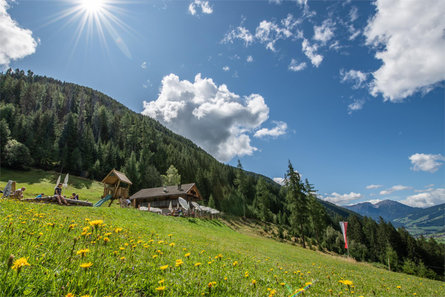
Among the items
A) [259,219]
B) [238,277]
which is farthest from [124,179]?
[259,219]

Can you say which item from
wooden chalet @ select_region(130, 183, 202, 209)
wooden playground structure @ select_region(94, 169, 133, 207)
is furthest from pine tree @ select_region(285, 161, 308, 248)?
wooden playground structure @ select_region(94, 169, 133, 207)

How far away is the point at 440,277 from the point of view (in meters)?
54.2

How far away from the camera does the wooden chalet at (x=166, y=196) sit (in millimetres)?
42125

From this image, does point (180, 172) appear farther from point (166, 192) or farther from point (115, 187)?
point (115, 187)

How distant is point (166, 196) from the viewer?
43719mm

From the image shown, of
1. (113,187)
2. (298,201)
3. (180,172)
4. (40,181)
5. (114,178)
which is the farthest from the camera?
(180,172)

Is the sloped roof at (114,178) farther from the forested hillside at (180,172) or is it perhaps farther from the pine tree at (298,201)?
the pine tree at (298,201)

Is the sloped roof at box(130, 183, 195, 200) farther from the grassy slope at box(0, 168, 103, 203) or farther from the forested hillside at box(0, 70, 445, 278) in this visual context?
the forested hillside at box(0, 70, 445, 278)

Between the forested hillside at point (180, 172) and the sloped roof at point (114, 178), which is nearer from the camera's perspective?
the sloped roof at point (114, 178)

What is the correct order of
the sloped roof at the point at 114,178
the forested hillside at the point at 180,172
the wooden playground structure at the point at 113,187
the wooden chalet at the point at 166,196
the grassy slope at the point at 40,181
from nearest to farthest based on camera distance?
the wooden playground structure at the point at 113,187, the sloped roof at the point at 114,178, the wooden chalet at the point at 166,196, the grassy slope at the point at 40,181, the forested hillside at the point at 180,172

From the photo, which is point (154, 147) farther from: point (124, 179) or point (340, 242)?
point (340, 242)

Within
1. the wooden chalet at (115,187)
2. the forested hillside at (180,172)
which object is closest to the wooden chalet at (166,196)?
the wooden chalet at (115,187)

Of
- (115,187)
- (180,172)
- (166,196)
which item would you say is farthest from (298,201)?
(180,172)

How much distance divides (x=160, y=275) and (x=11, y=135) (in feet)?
308
